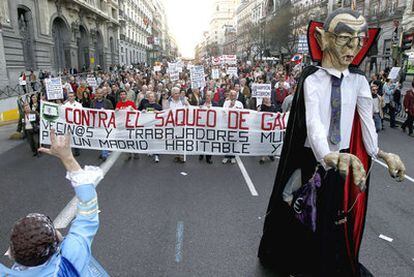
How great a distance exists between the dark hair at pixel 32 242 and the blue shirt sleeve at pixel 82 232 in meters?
0.13

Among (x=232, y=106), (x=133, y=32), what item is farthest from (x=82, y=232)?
(x=133, y=32)

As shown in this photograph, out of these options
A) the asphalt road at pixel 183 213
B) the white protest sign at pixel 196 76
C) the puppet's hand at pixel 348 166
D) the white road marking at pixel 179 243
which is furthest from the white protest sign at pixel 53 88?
the puppet's hand at pixel 348 166

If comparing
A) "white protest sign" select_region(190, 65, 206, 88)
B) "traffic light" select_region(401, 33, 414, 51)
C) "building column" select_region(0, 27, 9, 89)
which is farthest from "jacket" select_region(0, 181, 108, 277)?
"traffic light" select_region(401, 33, 414, 51)

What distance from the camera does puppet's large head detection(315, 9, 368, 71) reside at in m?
2.48

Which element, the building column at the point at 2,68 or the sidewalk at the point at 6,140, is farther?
the building column at the point at 2,68

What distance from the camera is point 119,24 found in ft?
166

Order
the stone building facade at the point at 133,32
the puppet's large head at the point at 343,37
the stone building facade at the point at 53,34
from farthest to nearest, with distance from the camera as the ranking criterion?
the stone building facade at the point at 133,32 < the stone building facade at the point at 53,34 < the puppet's large head at the point at 343,37

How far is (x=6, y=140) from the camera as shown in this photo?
1015cm

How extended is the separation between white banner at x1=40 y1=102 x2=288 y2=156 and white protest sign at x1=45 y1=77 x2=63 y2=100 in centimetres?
255

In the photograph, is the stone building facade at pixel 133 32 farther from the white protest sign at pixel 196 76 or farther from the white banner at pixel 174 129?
the white banner at pixel 174 129

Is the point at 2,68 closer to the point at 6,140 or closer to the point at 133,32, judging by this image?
the point at 6,140

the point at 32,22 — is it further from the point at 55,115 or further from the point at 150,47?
the point at 150,47

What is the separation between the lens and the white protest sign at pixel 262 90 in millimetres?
9403

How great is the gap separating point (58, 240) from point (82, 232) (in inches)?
4.6
